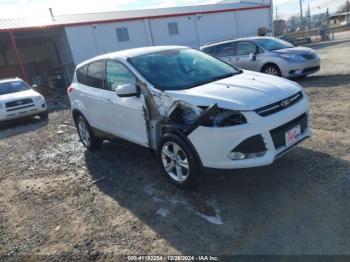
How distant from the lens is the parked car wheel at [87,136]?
6.42 m

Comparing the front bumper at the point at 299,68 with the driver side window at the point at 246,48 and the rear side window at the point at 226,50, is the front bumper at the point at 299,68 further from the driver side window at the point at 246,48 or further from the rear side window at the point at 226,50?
the rear side window at the point at 226,50

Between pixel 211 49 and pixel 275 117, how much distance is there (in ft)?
30.3

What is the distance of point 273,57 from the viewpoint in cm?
1041

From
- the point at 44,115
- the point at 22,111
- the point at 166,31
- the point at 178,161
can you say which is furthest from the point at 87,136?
the point at 166,31

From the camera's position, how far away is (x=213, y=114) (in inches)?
145

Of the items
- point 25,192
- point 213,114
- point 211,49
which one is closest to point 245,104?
point 213,114

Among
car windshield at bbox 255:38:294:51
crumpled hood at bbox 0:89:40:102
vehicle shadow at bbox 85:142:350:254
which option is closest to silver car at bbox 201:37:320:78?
car windshield at bbox 255:38:294:51

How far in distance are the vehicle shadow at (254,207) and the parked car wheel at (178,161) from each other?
0.19m

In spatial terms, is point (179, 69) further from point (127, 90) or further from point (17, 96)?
point (17, 96)

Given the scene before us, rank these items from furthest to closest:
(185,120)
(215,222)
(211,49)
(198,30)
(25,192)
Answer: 1. (198,30)
2. (211,49)
3. (25,192)
4. (185,120)
5. (215,222)

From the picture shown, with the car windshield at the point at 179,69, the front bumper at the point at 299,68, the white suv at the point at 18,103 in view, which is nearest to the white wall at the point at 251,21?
the front bumper at the point at 299,68

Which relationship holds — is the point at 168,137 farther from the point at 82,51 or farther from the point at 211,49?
the point at 82,51

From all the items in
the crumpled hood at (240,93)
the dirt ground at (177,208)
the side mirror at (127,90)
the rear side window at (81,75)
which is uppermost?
the rear side window at (81,75)

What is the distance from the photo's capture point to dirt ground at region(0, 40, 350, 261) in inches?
126
